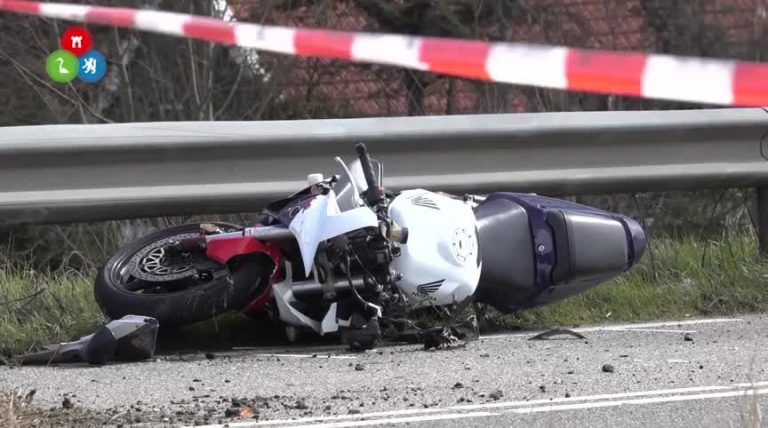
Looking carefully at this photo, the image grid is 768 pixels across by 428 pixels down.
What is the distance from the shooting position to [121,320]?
251 inches

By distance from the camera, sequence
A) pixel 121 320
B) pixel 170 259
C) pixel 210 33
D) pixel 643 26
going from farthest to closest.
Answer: pixel 643 26, pixel 210 33, pixel 170 259, pixel 121 320

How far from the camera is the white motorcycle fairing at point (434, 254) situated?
6719 millimetres

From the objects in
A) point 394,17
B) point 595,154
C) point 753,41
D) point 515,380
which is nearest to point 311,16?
point 394,17

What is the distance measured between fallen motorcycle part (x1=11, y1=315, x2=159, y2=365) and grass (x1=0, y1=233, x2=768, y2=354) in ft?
1.13

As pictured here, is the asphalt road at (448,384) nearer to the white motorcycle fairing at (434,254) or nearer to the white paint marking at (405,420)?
the white paint marking at (405,420)

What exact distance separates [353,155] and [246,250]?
3.81ft

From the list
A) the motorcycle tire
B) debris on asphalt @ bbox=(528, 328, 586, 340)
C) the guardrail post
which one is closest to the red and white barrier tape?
the motorcycle tire

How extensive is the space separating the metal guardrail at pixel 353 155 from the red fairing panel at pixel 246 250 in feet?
2.30

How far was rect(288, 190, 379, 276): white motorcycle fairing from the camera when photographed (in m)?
6.56

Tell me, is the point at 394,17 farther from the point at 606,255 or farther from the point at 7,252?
the point at 606,255

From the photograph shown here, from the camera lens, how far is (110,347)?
6203 mm

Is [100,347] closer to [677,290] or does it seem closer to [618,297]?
[618,297]

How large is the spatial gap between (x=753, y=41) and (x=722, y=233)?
3.02 m

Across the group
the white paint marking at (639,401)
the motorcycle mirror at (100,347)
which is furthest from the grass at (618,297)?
the white paint marking at (639,401)
